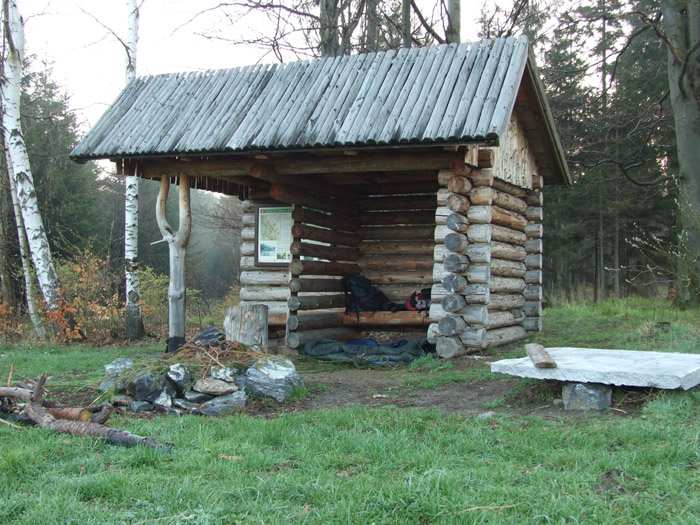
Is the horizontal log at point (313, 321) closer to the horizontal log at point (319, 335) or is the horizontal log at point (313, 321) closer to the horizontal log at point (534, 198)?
the horizontal log at point (319, 335)

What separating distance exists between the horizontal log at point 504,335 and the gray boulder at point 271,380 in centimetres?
424

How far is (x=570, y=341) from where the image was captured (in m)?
11.3

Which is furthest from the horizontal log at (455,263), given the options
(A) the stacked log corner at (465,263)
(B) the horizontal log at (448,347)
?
(B) the horizontal log at (448,347)

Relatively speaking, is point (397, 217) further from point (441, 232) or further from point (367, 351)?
point (367, 351)

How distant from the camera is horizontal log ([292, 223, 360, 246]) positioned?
1099 centimetres

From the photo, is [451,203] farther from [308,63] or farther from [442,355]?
[308,63]

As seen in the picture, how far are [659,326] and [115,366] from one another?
27.2 feet

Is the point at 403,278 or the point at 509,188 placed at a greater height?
the point at 509,188

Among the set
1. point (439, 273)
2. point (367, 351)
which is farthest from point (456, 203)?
point (367, 351)

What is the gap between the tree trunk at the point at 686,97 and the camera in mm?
14609

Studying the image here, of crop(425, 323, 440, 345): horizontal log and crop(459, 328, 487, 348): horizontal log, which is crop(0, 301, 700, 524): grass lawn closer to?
crop(425, 323, 440, 345): horizontal log

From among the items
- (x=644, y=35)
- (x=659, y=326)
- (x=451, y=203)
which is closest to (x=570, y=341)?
(x=659, y=326)

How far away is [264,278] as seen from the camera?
39.7ft

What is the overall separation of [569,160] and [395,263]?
757 cm
